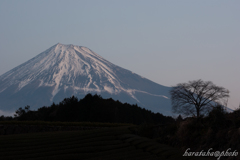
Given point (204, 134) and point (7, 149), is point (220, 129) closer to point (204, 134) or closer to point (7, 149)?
point (204, 134)

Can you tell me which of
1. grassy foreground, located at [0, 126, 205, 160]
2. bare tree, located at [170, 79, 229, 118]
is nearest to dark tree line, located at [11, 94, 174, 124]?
bare tree, located at [170, 79, 229, 118]

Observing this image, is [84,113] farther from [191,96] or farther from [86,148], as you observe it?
[86,148]

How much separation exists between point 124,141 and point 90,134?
11.9 feet

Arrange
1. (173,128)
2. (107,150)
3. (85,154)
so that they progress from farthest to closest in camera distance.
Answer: (173,128), (107,150), (85,154)

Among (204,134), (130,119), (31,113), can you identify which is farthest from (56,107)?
(204,134)

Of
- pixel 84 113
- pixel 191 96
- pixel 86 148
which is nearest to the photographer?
pixel 86 148

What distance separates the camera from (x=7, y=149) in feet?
61.0

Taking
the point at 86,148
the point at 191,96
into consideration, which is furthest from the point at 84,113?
the point at 86,148

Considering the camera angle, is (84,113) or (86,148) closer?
(86,148)

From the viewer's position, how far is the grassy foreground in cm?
1653

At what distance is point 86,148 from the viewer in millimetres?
18453

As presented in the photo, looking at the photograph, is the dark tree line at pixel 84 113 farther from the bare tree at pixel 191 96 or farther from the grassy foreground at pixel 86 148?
the grassy foreground at pixel 86 148

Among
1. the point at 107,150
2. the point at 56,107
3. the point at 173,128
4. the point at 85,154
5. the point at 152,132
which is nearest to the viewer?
the point at 85,154

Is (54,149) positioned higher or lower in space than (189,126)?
lower
